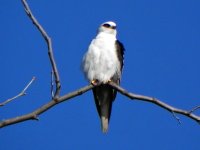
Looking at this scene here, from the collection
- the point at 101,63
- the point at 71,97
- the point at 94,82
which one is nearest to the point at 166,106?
the point at 71,97

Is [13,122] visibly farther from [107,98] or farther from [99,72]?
[107,98]

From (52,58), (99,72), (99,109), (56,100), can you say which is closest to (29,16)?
(52,58)

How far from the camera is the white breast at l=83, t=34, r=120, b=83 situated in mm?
8188

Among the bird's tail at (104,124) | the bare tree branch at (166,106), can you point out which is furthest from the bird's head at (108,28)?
the bare tree branch at (166,106)

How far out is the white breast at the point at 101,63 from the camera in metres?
8.19

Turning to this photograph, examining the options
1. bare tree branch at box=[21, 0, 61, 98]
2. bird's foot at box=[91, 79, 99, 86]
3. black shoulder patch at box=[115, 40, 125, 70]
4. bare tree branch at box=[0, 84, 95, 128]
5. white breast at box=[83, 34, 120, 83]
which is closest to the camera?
bare tree branch at box=[0, 84, 95, 128]

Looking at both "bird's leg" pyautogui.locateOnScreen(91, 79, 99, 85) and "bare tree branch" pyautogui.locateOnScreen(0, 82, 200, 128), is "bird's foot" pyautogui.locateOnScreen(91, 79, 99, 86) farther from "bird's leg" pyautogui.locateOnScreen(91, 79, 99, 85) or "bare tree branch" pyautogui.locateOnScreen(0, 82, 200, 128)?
"bare tree branch" pyautogui.locateOnScreen(0, 82, 200, 128)

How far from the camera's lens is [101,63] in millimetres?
8211

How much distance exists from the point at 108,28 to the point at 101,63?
4.96ft

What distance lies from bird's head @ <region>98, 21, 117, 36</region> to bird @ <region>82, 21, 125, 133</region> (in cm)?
51

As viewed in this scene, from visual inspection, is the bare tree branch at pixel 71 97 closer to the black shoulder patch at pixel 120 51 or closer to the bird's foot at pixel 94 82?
the bird's foot at pixel 94 82

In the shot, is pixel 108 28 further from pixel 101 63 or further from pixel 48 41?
pixel 48 41

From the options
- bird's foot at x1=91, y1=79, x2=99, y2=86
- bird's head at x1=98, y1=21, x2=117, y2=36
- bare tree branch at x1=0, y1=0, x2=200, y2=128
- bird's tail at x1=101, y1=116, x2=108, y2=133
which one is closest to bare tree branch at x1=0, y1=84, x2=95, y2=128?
bare tree branch at x1=0, y1=0, x2=200, y2=128

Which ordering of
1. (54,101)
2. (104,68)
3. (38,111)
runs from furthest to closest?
(104,68) → (54,101) → (38,111)
